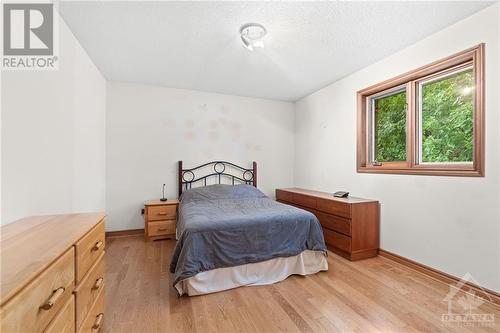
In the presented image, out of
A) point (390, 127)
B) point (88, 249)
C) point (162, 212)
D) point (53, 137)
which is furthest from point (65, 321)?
point (390, 127)

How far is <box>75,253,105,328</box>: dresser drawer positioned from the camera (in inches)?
41.3

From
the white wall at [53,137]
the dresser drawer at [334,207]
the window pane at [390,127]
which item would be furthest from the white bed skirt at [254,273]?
the window pane at [390,127]

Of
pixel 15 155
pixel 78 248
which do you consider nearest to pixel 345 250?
pixel 78 248

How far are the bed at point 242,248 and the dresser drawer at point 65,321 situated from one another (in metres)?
0.84

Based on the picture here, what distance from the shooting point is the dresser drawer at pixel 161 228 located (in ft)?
10.4

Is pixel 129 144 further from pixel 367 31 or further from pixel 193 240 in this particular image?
pixel 367 31

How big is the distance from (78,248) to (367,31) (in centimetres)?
274

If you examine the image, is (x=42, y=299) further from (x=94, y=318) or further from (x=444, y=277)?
(x=444, y=277)

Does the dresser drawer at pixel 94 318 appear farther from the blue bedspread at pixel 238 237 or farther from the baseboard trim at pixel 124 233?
the baseboard trim at pixel 124 233

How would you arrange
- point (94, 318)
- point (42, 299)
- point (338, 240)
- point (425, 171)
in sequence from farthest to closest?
point (338, 240) < point (425, 171) < point (94, 318) < point (42, 299)

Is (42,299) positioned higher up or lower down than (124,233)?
higher up

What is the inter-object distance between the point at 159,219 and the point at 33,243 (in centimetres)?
233

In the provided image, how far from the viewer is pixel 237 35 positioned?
7.14 ft

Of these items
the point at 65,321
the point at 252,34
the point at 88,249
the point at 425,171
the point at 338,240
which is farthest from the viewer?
the point at 338,240
